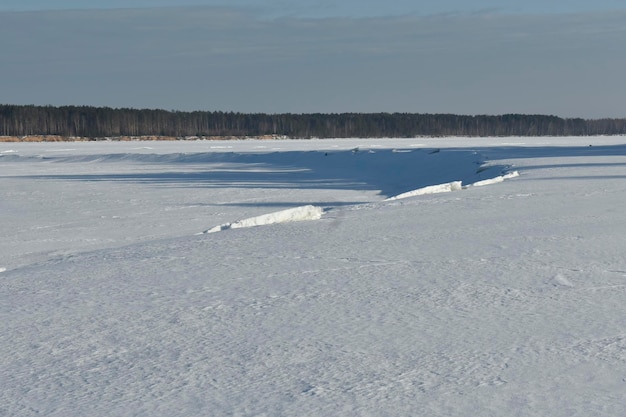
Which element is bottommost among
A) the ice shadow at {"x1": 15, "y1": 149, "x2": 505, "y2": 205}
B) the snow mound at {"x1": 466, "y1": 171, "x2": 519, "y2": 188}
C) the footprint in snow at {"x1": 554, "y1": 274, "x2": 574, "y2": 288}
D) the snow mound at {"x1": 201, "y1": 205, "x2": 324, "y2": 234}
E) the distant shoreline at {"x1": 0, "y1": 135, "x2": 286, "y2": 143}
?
the distant shoreline at {"x1": 0, "y1": 135, "x2": 286, "y2": 143}

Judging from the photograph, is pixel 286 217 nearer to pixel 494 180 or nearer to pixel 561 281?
pixel 561 281

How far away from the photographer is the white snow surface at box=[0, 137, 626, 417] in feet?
11.9

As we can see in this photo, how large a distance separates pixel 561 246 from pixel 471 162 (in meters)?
18.5

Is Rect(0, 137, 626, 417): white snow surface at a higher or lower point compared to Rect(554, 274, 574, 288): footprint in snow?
lower

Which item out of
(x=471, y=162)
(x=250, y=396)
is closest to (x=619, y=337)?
(x=250, y=396)

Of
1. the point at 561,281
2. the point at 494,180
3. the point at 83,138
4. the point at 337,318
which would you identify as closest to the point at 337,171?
the point at 494,180

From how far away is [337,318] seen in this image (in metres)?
4.85

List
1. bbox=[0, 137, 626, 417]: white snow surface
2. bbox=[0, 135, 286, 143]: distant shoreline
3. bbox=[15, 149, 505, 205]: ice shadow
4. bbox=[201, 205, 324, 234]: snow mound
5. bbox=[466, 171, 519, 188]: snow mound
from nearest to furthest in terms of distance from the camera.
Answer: bbox=[0, 137, 626, 417]: white snow surface
bbox=[201, 205, 324, 234]: snow mound
bbox=[466, 171, 519, 188]: snow mound
bbox=[15, 149, 505, 205]: ice shadow
bbox=[0, 135, 286, 143]: distant shoreline

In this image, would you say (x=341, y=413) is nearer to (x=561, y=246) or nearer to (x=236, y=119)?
(x=561, y=246)

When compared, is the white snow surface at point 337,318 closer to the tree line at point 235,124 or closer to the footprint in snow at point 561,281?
the footprint in snow at point 561,281

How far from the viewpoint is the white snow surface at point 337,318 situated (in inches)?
142

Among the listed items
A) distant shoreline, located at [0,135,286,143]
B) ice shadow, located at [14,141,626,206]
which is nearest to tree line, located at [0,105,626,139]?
distant shoreline, located at [0,135,286,143]

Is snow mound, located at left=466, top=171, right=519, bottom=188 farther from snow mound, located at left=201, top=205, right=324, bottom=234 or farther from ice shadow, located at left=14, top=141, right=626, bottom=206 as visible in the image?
snow mound, located at left=201, top=205, right=324, bottom=234

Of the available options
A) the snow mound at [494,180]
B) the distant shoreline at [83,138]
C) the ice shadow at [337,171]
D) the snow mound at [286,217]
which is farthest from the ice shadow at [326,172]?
the distant shoreline at [83,138]
